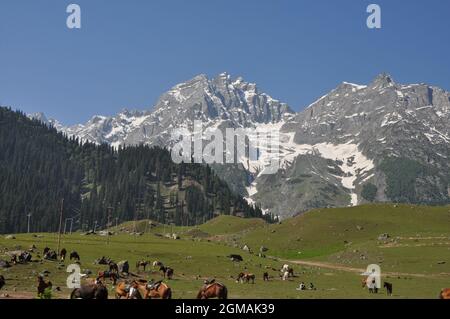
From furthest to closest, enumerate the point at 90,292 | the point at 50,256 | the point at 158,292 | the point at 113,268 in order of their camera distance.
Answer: the point at 50,256
the point at 113,268
the point at 158,292
the point at 90,292

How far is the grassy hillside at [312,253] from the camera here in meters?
57.8

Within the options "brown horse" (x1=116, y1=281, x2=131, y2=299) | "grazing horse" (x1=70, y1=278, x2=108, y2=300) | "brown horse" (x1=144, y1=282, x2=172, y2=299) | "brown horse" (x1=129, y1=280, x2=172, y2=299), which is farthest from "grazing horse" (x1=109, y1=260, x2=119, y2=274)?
"grazing horse" (x1=70, y1=278, x2=108, y2=300)

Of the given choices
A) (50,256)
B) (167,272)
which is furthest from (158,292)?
(50,256)

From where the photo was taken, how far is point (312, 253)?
428 feet

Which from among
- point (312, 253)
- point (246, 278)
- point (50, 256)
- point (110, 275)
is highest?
point (50, 256)

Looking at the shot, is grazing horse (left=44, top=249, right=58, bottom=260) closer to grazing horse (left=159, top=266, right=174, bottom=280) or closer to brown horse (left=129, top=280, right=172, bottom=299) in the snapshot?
grazing horse (left=159, top=266, right=174, bottom=280)

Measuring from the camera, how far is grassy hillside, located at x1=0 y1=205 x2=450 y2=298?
57.8 meters

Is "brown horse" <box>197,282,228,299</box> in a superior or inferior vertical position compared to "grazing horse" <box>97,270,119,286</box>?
superior

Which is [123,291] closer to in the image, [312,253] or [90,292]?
[90,292]

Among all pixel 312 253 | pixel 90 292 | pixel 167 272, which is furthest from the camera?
pixel 312 253

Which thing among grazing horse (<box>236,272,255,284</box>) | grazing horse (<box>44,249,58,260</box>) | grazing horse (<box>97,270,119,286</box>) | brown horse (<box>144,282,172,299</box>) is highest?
grazing horse (<box>44,249,58,260</box>)
